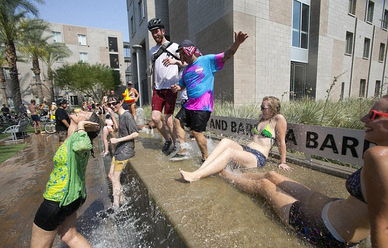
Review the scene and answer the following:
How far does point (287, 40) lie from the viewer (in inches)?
512

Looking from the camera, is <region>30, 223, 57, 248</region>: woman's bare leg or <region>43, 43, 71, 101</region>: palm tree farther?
<region>43, 43, 71, 101</region>: palm tree

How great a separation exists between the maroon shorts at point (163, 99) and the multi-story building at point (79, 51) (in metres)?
40.7

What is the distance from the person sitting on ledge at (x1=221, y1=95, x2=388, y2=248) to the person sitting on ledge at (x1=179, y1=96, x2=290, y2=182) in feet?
2.07

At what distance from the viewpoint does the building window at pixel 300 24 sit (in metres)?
13.8

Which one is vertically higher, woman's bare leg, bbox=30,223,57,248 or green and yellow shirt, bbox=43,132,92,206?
green and yellow shirt, bbox=43,132,92,206

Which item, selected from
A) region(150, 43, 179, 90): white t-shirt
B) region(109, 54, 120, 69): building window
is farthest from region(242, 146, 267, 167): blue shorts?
region(109, 54, 120, 69): building window

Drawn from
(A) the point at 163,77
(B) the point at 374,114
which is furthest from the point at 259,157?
(A) the point at 163,77

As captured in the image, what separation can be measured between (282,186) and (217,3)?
478 inches

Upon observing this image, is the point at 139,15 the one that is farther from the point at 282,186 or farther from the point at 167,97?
the point at 282,186

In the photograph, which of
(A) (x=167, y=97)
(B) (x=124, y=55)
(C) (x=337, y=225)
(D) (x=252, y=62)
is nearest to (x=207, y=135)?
(A) (x=167, y=97)

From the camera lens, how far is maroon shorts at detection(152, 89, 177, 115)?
4320mm

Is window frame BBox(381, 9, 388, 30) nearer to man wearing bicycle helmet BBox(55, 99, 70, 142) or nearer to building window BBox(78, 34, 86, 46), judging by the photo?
man wearing bicycle helmet BBox(55, 99, 70, 142)

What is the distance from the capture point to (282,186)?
7.11 ft

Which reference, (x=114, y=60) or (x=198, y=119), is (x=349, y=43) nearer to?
(x=198, y=119)
